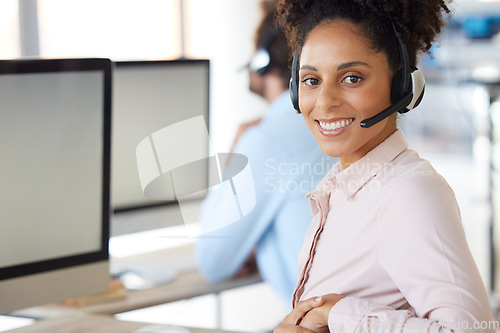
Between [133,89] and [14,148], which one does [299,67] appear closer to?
[14,148]

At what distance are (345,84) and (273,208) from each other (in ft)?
1.82

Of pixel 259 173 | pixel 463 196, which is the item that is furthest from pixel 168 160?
pixel 463 196

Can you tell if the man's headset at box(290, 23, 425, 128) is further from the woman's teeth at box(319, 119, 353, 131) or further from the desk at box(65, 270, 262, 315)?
the desk at box(65, 270, 262, 315)

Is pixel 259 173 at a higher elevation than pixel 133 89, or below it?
below

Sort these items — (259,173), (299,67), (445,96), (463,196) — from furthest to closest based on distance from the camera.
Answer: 1. (445,96)
2. (463,196)
3. (259,173)
4. (299,67)

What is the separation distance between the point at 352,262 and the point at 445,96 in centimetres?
460

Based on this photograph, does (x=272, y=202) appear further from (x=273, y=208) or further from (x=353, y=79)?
(x=353, y=79)

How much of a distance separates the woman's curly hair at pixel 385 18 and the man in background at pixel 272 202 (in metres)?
0.30

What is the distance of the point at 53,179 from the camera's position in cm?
107

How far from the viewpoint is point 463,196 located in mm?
4113

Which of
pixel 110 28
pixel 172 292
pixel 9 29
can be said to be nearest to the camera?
pixel 172 292

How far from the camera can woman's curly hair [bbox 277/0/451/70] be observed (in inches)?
30.0

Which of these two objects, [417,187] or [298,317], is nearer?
[417,187]

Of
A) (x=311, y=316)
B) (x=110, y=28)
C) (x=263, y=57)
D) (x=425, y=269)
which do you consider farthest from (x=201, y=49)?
(x=425, y=269)
